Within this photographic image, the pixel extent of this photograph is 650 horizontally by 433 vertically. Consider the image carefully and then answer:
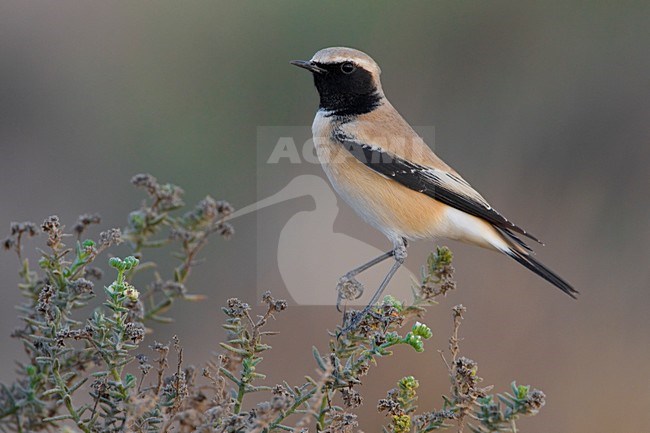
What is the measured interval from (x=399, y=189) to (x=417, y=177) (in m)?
0.13

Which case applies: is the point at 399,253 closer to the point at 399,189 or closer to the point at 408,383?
the point at 399,189

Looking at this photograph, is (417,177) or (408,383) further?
(417,177)

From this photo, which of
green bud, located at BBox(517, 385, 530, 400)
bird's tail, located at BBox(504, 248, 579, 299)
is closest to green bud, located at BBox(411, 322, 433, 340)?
green bud, located at BBox(517, 385, 530, 400)

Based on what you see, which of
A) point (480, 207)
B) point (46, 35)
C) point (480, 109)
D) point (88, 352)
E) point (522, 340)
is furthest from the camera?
point (46, 35)

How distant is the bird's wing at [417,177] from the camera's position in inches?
176

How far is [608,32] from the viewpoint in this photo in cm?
788

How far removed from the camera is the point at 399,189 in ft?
14.7

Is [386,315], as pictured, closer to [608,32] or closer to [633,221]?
[633,221]

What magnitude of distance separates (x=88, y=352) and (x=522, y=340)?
3.82 metres

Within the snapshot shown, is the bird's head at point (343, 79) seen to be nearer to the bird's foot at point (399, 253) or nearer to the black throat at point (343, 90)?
the black throat at point (343, 90)

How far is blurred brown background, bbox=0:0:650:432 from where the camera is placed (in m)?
5.96

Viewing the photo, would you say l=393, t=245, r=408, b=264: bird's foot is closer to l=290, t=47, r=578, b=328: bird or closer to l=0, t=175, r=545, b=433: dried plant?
l=290, t=47, r=578, b=328: bird

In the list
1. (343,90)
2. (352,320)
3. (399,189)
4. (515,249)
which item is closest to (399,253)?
(399,189)

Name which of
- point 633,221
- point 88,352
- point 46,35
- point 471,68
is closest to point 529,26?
point 471,68
